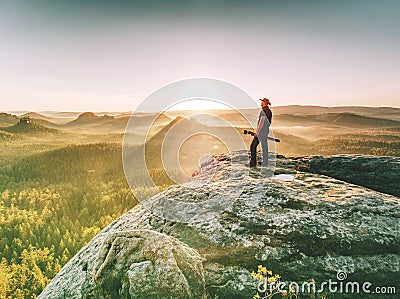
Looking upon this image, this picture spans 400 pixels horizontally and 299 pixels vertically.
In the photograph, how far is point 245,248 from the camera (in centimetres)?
673

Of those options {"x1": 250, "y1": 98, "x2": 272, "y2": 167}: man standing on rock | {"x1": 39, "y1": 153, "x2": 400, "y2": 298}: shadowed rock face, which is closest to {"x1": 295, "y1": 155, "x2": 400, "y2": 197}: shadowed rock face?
{"x1": 250, "y1": 98, "x2": 272, "y2": 167}: man standing on rock

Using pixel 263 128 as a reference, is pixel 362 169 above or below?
below

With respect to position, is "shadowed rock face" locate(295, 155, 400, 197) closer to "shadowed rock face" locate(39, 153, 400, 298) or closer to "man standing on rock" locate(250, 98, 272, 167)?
"man standing on rock" locate(250, 98, 272, 167)

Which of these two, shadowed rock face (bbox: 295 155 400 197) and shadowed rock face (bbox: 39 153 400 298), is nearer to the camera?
shadowed rock face (bbox: 39 153 400 298)

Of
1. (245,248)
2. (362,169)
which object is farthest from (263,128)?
(245,248)

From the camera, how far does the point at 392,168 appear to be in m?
11.0

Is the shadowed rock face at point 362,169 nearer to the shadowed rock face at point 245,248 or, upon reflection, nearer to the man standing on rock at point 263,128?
the man standing on rock at point 263,128

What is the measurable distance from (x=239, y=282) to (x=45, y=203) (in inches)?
578

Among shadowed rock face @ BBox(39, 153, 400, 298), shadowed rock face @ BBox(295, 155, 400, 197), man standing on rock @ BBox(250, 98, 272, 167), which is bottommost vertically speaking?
shadowed rock face @ BBox(39, 153, 400, 298)

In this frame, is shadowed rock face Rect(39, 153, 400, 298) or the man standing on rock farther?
Answer: the man standing on rock

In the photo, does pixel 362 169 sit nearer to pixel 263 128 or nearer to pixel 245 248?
pixel 263 128

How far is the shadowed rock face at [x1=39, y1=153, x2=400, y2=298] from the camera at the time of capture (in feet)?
18.2

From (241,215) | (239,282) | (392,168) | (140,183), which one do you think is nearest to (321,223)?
(241,215)

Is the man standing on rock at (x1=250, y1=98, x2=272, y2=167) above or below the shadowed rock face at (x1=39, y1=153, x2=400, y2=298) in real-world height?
above
